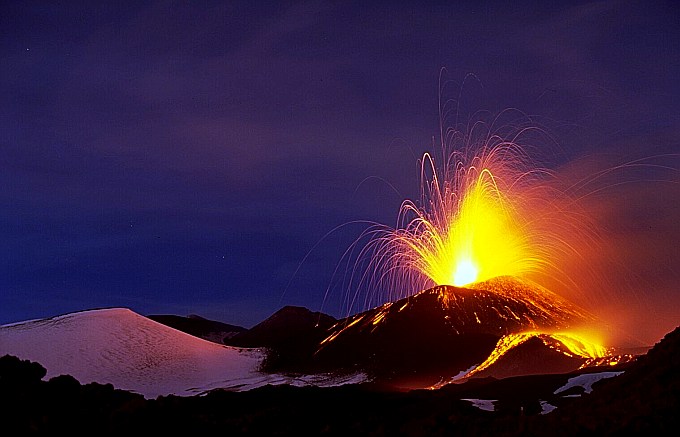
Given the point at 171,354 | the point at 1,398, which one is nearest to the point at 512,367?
the point at 171,354

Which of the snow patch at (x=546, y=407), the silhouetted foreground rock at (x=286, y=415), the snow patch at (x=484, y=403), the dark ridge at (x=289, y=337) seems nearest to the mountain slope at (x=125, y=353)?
the dark ridge at (x=289, y=337)

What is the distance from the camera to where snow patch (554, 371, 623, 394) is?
44.4m

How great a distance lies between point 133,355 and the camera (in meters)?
77.9

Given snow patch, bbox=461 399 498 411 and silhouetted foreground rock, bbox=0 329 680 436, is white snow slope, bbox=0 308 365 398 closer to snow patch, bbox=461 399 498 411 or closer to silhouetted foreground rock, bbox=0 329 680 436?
snow patch, bbox=461 399 498 411

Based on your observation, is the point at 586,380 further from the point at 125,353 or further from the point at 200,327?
the point at 200,327

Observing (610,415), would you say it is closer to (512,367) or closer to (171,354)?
(512,367)

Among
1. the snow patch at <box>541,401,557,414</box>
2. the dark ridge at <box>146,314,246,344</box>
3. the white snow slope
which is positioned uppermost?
the dark ridge at <box>146,314,246,344</box>

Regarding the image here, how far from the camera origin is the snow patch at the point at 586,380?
44.4 m

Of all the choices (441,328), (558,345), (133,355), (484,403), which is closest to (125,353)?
(133,355)

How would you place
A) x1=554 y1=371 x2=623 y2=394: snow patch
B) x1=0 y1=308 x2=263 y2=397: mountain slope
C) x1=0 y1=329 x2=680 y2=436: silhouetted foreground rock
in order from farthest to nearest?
x1=0 y1=308 x2=263 y2=397: mountain slope → x1=554 y1=371 x2=623 y2=394: snow patch → x1=0 y1=329 x2=680 y2=436: silhouetted foreground rock

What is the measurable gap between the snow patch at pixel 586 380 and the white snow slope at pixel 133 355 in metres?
23.2

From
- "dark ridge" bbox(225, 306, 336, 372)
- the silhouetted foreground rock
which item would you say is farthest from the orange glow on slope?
the silhouetted foreground rock

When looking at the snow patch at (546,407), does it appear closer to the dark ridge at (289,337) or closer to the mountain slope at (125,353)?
the mountain slope at (125,353)

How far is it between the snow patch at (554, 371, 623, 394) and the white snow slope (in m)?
23.2
